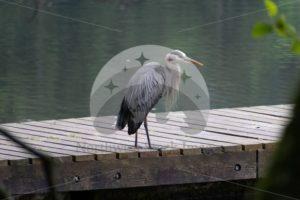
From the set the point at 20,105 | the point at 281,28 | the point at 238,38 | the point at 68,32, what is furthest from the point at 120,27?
the point at 281,28

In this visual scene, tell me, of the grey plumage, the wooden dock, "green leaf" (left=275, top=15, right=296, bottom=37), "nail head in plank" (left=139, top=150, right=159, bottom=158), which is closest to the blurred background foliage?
"green leaf" (left=275, top=15, right=296, bottom=37)

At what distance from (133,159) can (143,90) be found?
57 centimetres

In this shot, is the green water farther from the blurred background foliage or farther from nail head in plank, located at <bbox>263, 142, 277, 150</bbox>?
the blurred background foliage

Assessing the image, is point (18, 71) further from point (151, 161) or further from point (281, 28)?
point (281, 28)

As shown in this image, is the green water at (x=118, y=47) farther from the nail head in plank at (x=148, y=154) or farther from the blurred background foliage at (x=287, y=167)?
the blurred background foliage at (x=287, y=167)

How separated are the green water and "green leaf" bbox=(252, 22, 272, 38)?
679 centimetres

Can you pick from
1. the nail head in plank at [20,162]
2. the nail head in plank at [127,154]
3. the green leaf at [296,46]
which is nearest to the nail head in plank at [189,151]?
the nail head in plank at [127,154]

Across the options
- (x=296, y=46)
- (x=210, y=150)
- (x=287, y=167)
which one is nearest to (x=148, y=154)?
(x=210, y=150)

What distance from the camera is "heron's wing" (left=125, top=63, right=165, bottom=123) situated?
4.87m

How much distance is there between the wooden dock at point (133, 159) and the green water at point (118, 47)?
9.42ft

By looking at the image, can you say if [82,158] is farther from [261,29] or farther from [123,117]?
[261,29]

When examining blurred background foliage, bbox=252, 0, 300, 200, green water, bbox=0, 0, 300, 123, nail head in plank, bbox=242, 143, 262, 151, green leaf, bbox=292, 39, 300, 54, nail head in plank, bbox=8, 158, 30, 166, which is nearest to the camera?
blurred background foliage, bbox=252, 0, 300, 200

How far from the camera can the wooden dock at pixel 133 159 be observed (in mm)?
4371

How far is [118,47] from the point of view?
1252 cm
